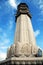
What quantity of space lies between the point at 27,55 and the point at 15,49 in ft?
4.77

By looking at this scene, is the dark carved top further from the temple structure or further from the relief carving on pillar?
the relief carving on pillar

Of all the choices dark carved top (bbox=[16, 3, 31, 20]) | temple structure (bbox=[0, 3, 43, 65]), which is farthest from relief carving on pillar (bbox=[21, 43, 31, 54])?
dark carved top (bbox=[16, 3, 31, 20])

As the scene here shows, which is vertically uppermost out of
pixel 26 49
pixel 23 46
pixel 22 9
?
pixel 22 9

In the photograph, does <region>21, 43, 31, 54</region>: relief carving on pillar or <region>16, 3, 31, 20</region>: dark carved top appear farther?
<region>16, 3, 31, 20</region>: dark carved top

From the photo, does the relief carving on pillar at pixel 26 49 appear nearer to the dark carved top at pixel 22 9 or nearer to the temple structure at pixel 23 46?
the temple structure at pixel 23 46

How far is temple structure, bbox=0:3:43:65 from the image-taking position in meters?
14.3

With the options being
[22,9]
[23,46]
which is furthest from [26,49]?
[22,9]

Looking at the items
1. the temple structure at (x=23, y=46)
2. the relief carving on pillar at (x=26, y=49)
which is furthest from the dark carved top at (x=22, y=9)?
the relief carving on pillar at (x=26, y=49)

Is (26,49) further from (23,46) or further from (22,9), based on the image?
(22,9)

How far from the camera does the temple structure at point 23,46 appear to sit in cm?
1431

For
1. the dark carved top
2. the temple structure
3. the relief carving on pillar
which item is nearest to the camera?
the temple structure

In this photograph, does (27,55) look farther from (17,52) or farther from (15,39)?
(15,39)

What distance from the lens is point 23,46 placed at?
1652 cm

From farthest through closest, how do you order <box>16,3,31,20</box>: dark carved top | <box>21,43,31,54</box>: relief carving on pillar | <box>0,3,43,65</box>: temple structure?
<box>16,3,31,20</box>: dark carved top
<box>21,43,31,54</box>: relief carving on pillar
<box>0,3,43,65</box>: temple structure
